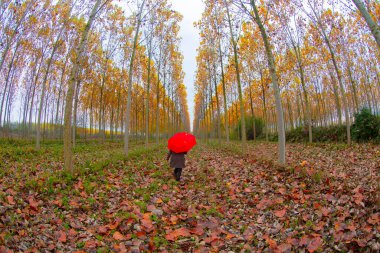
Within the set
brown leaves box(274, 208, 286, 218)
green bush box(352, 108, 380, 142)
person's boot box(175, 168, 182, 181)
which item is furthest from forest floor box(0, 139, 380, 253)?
green bush box(352, 108, 380, 142)

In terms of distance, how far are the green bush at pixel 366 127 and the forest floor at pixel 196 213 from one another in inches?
279

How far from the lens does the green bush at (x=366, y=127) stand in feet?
44.0

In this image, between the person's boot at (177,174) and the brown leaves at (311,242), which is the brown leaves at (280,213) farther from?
the person's boot at (177,174)

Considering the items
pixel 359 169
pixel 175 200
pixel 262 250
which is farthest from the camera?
pixel 359 169

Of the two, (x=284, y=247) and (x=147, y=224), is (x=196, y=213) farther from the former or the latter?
(x=284, y=247)

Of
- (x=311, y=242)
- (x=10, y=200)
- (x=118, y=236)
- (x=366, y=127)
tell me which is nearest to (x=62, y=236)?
(x=118, y=236)

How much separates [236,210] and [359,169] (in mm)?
4461

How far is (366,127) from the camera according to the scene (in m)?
13.8

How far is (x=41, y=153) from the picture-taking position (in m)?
14.0

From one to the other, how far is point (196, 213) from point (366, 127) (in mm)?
12992

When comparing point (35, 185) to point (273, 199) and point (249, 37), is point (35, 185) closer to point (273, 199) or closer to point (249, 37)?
point (273, 199)

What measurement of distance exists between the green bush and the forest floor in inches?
279

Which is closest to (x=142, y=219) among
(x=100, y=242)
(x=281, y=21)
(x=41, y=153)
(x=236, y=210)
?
(x=100, y=242)

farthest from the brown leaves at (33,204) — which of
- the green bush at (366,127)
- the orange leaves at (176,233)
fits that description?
the green bush at (366,127)
